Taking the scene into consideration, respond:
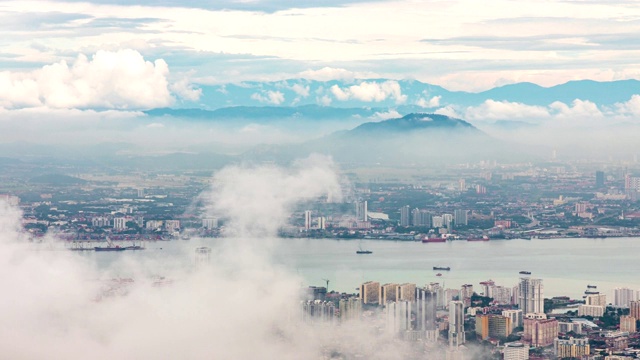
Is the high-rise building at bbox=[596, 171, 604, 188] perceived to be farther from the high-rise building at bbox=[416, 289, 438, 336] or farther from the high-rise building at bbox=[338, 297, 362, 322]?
the high-rise building at bbox=[338, 297, 362, 322]

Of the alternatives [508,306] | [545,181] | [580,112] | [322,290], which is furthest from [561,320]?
[580,112]

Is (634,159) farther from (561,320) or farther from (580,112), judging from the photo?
(561,320)

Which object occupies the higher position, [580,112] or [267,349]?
[580,112]

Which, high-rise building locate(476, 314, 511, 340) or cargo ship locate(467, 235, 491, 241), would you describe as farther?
cargo ship locate(467, 235, 491, 241)

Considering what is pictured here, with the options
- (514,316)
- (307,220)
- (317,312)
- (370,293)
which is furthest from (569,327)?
(307,220)

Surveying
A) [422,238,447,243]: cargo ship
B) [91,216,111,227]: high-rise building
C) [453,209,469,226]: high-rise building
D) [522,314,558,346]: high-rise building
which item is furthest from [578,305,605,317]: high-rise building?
[453,209,469,226]: high-rise building

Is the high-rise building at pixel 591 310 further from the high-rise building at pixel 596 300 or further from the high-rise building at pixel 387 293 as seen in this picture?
the high-rise building at pixel 387 293
